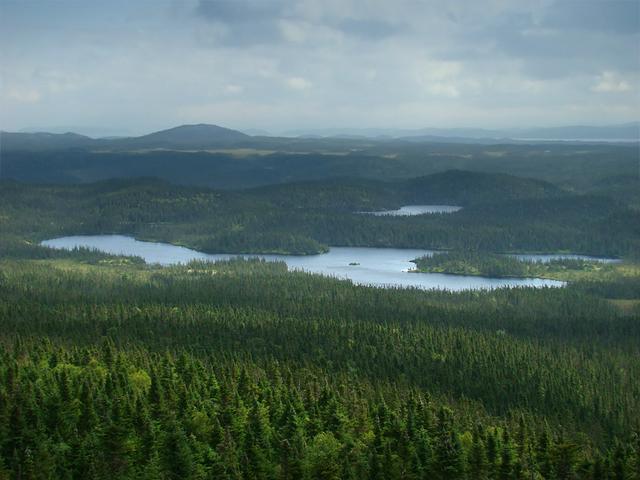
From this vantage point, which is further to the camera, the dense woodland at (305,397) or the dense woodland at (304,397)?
the dense woodland at (304,397)

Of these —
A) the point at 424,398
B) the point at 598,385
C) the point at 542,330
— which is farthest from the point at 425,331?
the point at 424,398

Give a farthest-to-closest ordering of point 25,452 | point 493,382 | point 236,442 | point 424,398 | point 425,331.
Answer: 1. point 425,331
2. point 493,382
3. point 424,398
4. point 236,442
5. point 25,452

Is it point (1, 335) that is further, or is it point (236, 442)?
point (1, 335)

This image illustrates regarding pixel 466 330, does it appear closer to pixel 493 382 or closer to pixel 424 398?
pixel 493 382

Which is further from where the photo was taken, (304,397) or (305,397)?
(304,397)

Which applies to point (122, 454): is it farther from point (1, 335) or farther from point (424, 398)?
point (1, 335)

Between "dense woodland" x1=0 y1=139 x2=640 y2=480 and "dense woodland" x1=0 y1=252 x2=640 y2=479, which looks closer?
"dense woodland" x1=0 y1=139 x2=640 y2=480

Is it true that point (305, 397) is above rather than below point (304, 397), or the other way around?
above

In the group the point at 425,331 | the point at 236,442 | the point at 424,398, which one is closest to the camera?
the point at 236,442

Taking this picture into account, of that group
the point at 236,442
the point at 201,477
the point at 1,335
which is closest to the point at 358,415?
the point at 236,442
